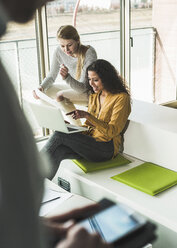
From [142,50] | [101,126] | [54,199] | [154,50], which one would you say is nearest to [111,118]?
[101,126]

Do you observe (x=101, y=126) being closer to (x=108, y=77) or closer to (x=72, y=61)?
(x=108, y=77)

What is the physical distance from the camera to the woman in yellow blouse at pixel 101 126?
232 centimetres

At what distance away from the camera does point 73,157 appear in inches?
96.5

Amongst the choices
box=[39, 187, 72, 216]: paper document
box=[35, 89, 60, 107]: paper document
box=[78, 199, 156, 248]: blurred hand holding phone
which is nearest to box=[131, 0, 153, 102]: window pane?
box=[35, 89, 60, 107]: paper document

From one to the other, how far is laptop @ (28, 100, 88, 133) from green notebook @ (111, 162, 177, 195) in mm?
399

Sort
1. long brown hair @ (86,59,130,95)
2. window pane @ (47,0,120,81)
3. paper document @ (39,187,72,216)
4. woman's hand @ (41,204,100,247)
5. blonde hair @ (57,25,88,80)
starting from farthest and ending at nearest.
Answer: window pane @ (47,0,120,81), blonde hair @ (57,25,88,80), long brown hair @ (86,59,130,95), paper document @ (39,187,72,216), woman's hand @ (41,204,100,247)

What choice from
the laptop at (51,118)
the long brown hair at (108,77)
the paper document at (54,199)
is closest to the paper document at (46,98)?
the laptop at (51,118)

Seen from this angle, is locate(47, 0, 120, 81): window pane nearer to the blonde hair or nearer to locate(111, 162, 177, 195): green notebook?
the blonde hair

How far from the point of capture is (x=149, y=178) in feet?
7.10

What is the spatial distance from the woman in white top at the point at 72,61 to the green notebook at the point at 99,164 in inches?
22.0

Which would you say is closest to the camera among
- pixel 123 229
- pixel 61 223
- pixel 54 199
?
pixel 61 223

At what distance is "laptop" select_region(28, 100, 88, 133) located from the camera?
85.7 inches

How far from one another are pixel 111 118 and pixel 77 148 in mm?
296

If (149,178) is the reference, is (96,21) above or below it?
above
